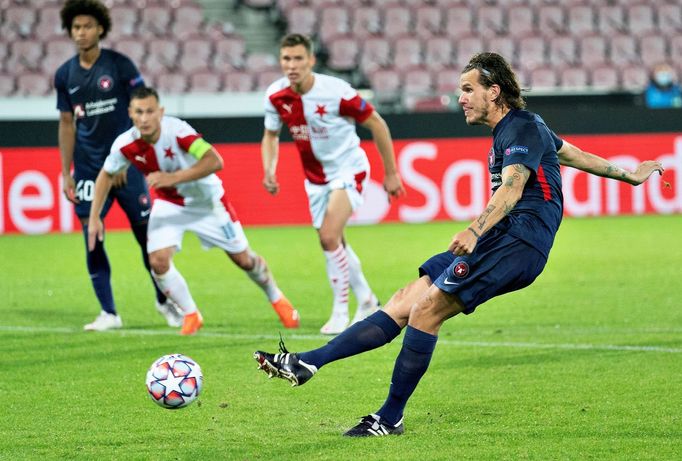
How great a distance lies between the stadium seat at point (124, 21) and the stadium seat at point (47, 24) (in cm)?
91

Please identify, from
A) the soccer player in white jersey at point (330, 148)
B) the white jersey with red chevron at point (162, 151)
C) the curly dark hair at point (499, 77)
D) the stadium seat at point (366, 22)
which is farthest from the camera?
the stadium seat at point (366, 22)

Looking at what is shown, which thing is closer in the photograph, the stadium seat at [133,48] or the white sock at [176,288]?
the white sock at [176,288]

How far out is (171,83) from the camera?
20188mm

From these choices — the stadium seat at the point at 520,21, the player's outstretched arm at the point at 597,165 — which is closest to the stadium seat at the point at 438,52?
the stadium seat at the point at 520,21

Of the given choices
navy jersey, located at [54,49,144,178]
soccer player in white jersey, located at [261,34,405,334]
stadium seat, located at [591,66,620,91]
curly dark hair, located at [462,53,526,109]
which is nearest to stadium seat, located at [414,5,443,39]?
stadium seat, located at [591,66,620,91]

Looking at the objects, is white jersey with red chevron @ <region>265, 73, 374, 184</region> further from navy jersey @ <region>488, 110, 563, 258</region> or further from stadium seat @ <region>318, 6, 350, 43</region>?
stadium seat @ <region>318, 6, 350, 43</region>

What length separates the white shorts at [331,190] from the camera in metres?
9.00

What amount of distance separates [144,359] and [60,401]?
134 cm

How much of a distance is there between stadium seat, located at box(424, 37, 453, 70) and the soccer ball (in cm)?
1625

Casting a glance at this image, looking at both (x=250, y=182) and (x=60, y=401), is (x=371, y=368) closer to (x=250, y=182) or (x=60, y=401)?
(x=60, y=401)

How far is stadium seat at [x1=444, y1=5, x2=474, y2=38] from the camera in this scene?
72.2 feet

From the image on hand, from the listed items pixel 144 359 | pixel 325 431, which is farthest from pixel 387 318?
pixel 144 359

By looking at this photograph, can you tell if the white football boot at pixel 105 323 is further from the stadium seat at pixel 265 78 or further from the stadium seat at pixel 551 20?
the stadium seat at pixel 551 20

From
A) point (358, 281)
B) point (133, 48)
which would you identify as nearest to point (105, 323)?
point (358, 281)
